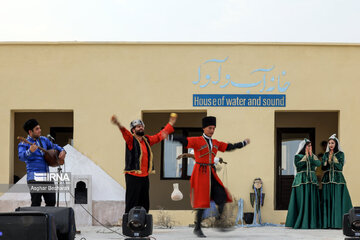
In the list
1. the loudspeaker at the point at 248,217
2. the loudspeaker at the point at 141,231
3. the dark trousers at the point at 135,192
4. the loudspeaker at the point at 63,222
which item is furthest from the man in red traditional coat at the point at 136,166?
the loudspeaker at the point at 248,217

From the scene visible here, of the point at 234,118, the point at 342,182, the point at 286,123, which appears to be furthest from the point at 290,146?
the point at 342,182

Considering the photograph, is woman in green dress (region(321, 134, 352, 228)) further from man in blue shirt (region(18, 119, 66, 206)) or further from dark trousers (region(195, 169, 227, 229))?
man in blue shirt (region(18, 119, 66, 206))

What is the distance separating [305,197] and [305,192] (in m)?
0.09

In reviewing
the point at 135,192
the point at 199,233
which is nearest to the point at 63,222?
the point at 135,192

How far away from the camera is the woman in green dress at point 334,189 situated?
39.0 ft

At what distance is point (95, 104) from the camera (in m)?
13.6

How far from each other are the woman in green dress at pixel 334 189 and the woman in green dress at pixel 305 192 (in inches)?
6.1

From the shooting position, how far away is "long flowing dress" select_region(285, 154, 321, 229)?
11906 mm

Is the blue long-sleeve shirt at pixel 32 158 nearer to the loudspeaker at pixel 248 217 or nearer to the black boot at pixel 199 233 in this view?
the black boot at pixel 199 233

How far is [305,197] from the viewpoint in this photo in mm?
11961

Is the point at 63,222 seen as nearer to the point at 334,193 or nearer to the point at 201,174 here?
the point at 201,174

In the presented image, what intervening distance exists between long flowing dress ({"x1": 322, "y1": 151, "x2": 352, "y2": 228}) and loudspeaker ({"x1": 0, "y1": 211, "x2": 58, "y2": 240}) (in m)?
7.06

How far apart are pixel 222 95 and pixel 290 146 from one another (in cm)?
337

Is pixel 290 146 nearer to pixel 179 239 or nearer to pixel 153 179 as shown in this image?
pixel 153 179
